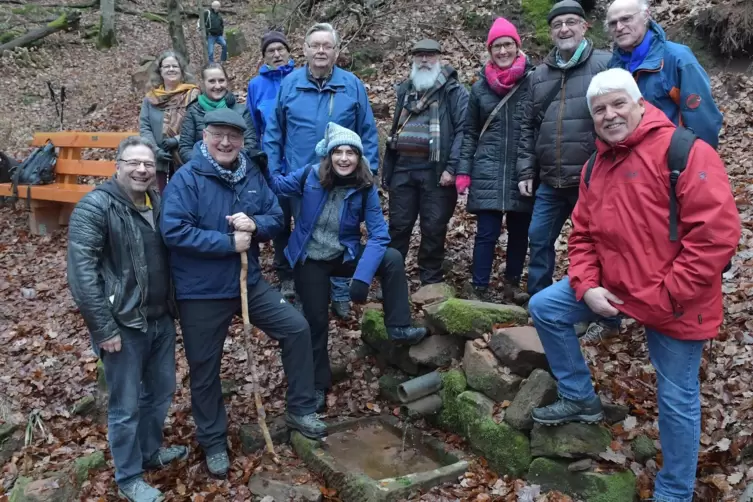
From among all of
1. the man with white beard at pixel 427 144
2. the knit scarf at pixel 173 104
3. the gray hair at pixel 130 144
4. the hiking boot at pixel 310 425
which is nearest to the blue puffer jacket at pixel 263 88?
the knit scarf at pixel 173 104

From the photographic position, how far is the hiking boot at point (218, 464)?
441 cm

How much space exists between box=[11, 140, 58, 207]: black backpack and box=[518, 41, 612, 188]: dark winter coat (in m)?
7.70

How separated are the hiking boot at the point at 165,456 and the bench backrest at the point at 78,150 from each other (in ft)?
16.1

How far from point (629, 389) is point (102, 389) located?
445cm

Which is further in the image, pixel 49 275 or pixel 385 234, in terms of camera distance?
pixel 49 275

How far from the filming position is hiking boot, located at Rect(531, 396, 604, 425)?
3.87m

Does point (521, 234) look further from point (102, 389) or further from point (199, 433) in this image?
point (102, 389)

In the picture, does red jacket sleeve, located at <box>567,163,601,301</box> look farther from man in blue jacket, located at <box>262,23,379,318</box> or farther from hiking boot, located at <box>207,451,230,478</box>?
hiking boot, located at <box>207,451,230,478</box>

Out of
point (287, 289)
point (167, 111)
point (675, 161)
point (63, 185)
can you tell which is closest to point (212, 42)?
point (63, 185)

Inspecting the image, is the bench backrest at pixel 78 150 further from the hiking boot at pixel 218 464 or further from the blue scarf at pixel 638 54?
the blue scarf at pixel 638 54

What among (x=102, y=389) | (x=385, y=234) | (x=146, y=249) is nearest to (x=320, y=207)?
(x=385, y=234)

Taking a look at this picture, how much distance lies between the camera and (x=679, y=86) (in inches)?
159

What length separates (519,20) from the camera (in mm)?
10789

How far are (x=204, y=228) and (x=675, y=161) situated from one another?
2.97 meters
